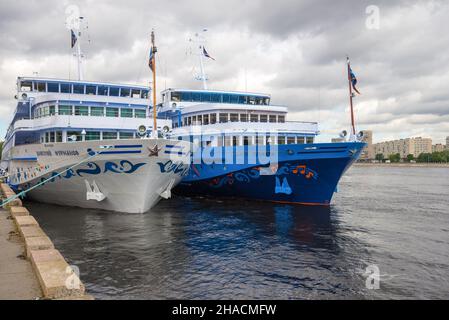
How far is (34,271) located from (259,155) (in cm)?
1610

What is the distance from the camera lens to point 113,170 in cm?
1730

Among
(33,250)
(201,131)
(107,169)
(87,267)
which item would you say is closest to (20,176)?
(107,169)

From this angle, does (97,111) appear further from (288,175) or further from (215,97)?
(215,97)

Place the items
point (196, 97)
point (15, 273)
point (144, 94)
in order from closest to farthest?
point (15, 273), point (144, 94), point (196, 97)

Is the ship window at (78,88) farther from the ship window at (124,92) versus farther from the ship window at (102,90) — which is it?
the ship window at (124,92)

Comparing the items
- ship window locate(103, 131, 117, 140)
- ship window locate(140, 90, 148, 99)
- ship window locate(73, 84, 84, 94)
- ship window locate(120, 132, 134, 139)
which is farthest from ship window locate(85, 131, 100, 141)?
ship window locate(140, 90, 148, 99)

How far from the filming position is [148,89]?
25172 mm

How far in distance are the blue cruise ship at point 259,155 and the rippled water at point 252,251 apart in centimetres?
207

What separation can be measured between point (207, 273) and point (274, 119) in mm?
20037

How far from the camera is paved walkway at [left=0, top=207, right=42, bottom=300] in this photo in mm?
6395

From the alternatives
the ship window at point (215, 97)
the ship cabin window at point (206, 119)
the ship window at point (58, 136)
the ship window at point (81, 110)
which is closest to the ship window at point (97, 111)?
the ship window at point (81, 110)

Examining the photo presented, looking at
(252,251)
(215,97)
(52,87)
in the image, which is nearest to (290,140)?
(215,97)
